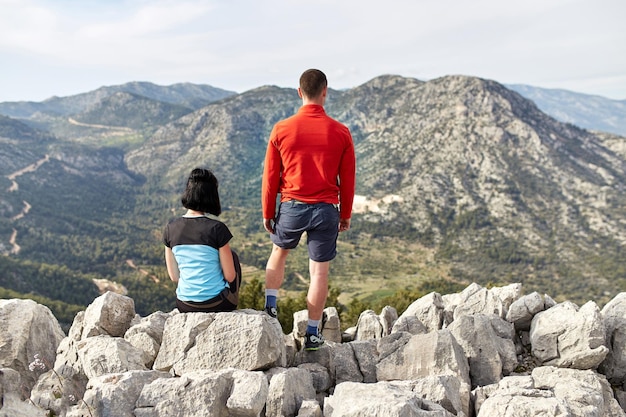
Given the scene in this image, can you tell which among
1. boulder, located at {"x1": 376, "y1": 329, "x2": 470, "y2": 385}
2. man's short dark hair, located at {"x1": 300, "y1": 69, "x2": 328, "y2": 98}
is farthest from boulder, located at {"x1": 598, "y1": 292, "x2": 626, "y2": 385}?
man's short dark hair, located at {"x1": 300, "y1": 69, "x2": 328, "y2": 98}

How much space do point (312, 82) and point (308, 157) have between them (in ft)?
4.73

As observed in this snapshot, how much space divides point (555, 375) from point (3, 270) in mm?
133395

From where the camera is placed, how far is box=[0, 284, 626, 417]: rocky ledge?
5934 millimetres

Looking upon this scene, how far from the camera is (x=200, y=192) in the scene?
7.38m

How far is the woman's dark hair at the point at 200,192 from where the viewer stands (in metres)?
7.37

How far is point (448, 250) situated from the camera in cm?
17850

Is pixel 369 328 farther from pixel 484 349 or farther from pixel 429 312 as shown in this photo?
pixel 484 349

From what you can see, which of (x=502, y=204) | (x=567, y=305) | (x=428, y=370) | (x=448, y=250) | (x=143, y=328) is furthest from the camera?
(x=502, y=204)

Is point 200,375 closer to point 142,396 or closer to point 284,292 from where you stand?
point 142,396

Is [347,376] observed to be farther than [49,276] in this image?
No

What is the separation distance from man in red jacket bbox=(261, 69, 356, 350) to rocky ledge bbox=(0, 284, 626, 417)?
160 centimetres

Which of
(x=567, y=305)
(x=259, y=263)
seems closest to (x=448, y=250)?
(x=259, y=263)

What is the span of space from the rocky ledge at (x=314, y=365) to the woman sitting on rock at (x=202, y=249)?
1.50 ft

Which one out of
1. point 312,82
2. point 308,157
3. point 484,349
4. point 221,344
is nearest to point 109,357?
point 221,344
